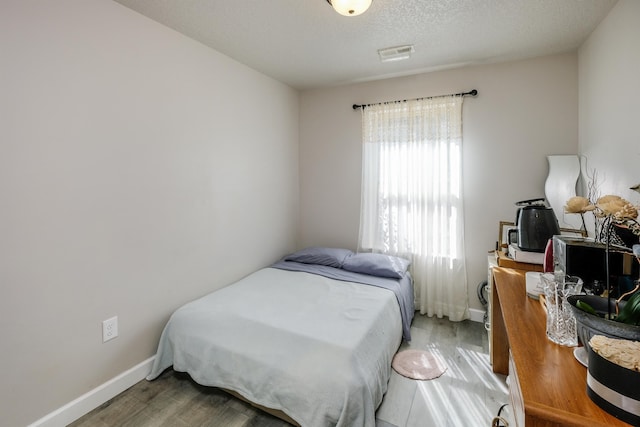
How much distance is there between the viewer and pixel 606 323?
0.84m

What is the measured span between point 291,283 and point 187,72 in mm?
1931

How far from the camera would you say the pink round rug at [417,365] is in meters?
2.12

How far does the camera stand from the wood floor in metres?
1.71

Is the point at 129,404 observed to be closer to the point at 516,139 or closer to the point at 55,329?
the point at 55,329

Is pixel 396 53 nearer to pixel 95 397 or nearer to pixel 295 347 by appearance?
pixel 295 347

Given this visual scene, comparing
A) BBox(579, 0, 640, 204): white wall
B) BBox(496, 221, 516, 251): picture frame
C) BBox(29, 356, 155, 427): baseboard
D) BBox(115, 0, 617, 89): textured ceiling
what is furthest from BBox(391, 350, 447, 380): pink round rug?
BBox(115, 0, 617, 89): textured ceiling

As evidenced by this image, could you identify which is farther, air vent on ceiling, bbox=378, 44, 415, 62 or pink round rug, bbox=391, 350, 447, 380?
air vent on ceiling, bbox=378, 44, 415, 62

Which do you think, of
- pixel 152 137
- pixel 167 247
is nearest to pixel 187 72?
pixel 152 137

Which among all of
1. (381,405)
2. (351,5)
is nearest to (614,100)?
(351,5)

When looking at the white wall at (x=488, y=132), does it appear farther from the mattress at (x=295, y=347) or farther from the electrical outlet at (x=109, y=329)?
the electrical outlet at (x=109, y=329)

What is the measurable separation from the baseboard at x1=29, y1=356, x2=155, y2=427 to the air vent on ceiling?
3017 millimetres

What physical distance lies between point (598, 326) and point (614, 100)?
1.79 meters

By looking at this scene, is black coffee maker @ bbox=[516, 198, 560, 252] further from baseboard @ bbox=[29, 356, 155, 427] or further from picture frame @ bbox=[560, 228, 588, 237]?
baseboard @ bbox=[29, 356, 155, 427]

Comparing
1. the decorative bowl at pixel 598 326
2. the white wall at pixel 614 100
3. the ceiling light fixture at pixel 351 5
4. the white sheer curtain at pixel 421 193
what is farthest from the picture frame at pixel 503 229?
the ceiling light fixture at pixel 351 5
